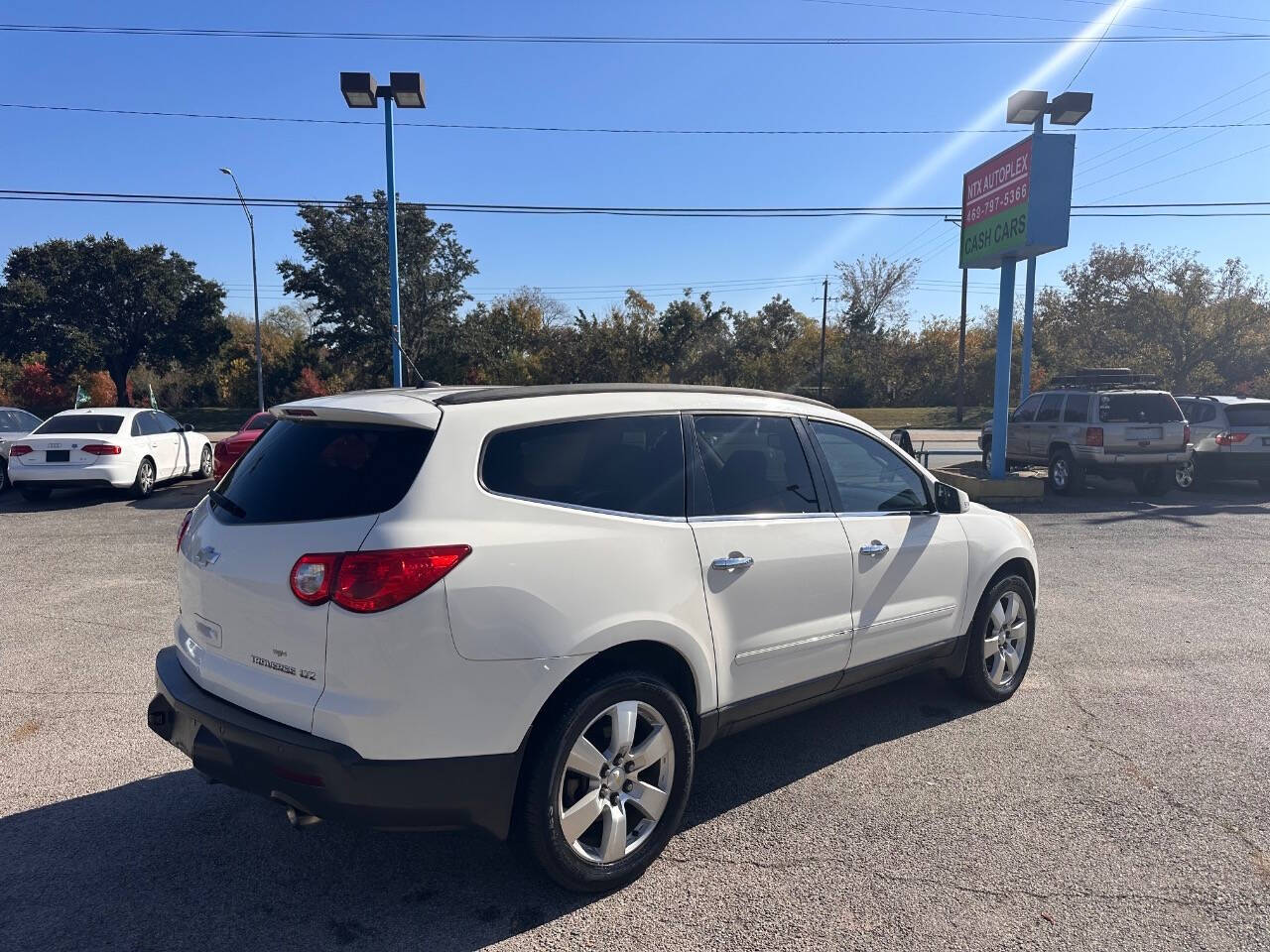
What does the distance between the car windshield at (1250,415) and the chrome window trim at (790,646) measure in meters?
14.6

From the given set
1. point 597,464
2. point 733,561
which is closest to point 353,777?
point 597,464

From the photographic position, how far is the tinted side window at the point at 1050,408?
15648 millimetres

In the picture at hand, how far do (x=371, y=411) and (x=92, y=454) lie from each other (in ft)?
40.2

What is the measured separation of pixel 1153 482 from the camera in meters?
15.0

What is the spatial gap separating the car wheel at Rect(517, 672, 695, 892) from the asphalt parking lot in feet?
0.49

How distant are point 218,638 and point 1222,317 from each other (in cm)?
5220

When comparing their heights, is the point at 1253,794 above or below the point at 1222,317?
below

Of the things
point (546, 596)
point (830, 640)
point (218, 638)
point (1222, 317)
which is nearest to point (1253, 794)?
point (830, 640)

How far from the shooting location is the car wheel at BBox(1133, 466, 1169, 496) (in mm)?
14820

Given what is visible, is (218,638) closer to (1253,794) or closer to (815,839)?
(815,839)

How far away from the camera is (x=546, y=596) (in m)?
2.90

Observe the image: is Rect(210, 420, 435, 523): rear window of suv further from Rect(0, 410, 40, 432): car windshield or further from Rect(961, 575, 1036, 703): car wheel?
Rect(0, 410, 40, 432): car windshield

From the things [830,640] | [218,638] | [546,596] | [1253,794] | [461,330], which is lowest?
[1253,794]

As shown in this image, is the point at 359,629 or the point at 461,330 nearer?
the point at 359,629
